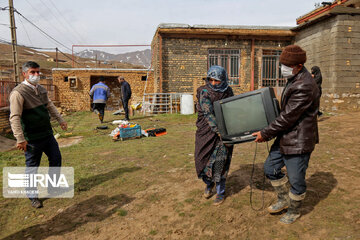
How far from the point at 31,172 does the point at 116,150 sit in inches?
113

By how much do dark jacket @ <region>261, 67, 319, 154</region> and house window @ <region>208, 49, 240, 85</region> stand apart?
11.5 metres

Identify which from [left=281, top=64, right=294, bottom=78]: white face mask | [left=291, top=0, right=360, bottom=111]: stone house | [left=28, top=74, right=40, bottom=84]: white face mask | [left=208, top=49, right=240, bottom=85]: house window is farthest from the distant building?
[left=281, top=64, right=294, bottom=78]: white face mask

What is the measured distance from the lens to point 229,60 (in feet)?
44.9

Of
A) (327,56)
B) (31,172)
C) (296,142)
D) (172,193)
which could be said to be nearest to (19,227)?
(31,172)

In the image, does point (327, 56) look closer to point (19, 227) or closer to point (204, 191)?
point (204, 191)

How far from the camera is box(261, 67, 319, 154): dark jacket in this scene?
7.49 feet

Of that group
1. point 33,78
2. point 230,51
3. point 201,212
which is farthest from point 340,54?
point 33,78

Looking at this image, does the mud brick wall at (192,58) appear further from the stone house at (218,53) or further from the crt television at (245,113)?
the crt television at (245,113)

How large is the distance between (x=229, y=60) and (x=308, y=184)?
11032 mm

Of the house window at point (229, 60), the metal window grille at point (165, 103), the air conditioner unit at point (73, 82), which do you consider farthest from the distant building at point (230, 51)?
the air conditioner unit at point (73, 82)

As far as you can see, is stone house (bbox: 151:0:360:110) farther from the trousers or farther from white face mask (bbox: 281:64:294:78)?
the trousers

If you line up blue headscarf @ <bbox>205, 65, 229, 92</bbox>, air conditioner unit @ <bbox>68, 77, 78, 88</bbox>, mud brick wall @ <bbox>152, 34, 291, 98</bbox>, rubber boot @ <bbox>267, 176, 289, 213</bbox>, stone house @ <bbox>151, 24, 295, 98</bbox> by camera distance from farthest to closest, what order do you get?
air conditioner unit @ <bbox>68, 77, 78, 88</bbox>, mud brick wall @ <bbox>152, 34, 291, 98</bbox>, stone house @ <bbox>151, 24, 295, 98</bbox>, blue headscarf @ <bbox>205, 65, 229, 92</bbox>, rubber boot @ <bbox>267, 176, 289, 213</bbox>

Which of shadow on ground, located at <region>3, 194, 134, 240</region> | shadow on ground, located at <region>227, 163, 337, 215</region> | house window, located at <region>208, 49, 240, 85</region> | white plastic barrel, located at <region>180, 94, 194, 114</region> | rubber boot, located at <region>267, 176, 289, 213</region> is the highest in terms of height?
house window, located at <region>208, 49, 240, 85</region>

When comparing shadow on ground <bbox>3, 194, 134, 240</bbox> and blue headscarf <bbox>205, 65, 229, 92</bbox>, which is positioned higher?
blue headscarf <bbox>205, 65, 229, 92</bbox>
